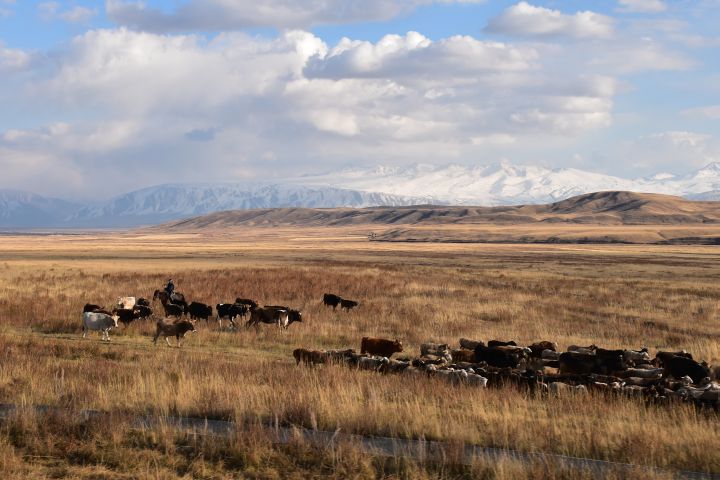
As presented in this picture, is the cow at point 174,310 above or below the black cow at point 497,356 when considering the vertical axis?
above

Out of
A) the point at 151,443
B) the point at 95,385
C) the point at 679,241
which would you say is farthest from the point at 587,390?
the point at 679,241

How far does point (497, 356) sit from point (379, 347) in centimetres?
315

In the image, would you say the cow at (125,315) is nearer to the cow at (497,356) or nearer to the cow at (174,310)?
the cow at (174,310)

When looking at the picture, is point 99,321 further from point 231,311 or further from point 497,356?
point 497,356

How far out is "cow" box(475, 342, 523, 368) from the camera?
52.7 feet

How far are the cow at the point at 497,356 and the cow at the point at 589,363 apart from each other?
41.3 inches

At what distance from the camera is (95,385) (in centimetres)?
1188

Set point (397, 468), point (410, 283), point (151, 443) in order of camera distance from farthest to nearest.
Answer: point (410, 283), point (151, 443), point (397, 468)

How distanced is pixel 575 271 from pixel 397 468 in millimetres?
51321

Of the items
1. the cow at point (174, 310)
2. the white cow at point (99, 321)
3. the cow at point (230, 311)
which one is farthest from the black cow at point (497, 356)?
the cow at point (174, 310)

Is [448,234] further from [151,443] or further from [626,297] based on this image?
[151,443]

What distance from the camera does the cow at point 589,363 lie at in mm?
15344

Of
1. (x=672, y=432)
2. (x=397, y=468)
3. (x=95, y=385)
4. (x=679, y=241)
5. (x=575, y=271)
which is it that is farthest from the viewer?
(x=679, y=241)

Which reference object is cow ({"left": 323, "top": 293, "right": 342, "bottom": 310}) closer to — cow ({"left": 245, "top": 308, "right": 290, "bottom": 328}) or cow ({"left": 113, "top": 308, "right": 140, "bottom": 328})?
cow ({"left": 245, "top": 308, "right": 290, "bottom": 328})
